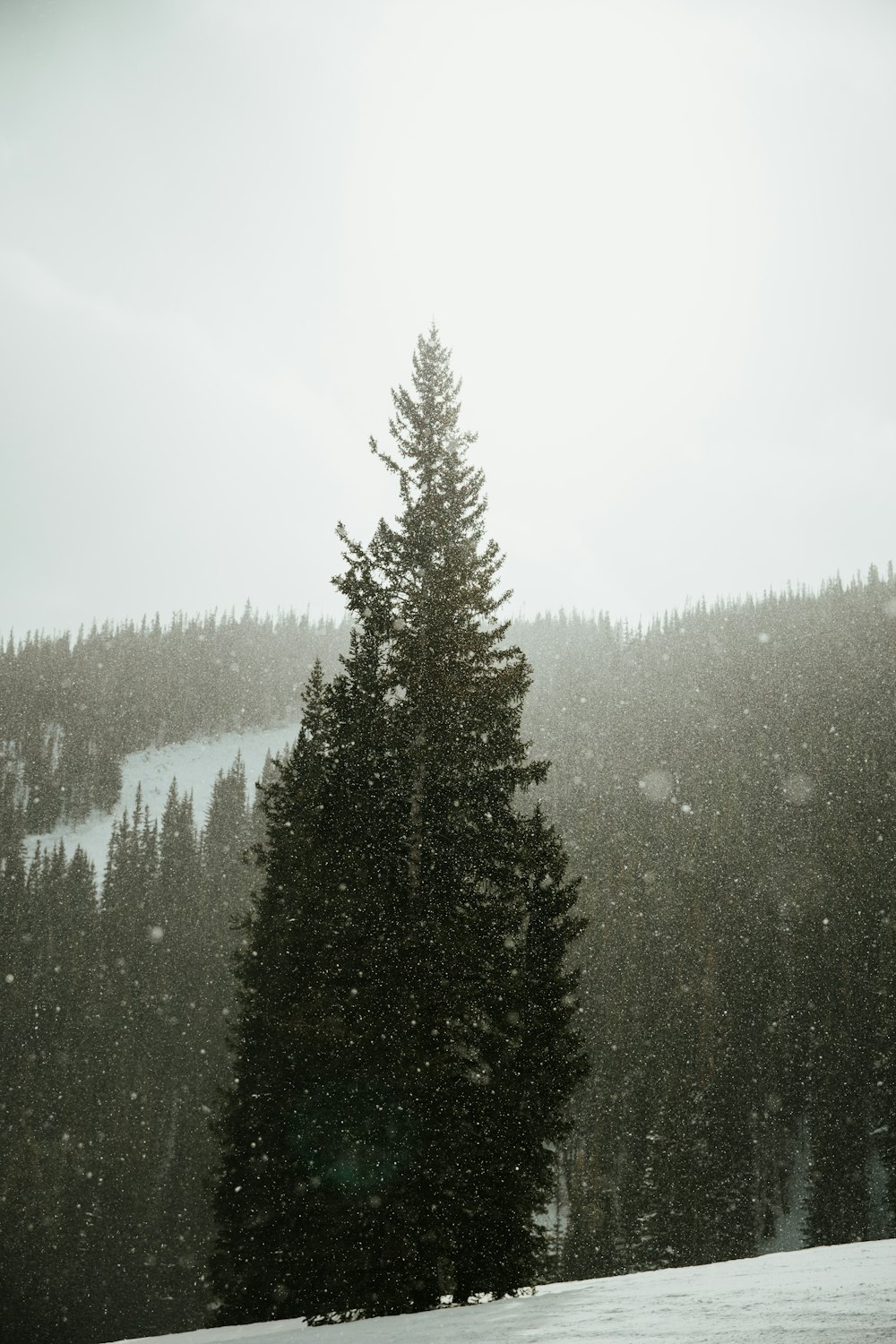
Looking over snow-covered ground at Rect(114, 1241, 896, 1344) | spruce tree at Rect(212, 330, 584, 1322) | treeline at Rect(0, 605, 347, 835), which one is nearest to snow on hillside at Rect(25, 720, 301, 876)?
treeline at Rect(0, 605, 347, 835)

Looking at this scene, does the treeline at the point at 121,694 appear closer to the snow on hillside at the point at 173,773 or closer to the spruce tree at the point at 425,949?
the snow on hillside at the point at 173,773

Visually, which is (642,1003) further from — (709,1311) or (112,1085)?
(709,1311)

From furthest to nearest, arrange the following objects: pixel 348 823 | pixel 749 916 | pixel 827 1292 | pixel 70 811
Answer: pixel 70 811 < pixel 749 916 < pixel 348 823 < pixel 827 1292

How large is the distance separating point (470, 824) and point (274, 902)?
7976 mm

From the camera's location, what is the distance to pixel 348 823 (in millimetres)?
12406

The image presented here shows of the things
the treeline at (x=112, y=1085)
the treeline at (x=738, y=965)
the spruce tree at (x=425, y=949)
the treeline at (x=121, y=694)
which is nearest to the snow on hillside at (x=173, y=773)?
the treeline at (x=121, y=694)

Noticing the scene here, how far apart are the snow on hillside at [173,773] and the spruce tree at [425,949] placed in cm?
11420

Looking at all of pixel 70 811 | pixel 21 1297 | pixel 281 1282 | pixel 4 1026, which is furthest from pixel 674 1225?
pixel 70 811

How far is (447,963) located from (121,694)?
151983mm

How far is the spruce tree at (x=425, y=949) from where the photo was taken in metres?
11.2

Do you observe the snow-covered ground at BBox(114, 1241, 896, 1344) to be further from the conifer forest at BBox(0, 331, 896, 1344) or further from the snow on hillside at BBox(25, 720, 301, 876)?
the snow on hillside at BBox(25, 720, 301, 876)

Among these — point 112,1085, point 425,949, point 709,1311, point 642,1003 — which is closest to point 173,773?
point 112,1085

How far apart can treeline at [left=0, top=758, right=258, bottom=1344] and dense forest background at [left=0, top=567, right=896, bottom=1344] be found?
0.63ft

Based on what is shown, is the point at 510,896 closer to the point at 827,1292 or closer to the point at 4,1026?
the point at 827,1292
